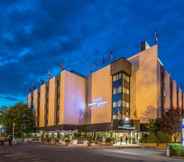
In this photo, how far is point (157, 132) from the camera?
261ft

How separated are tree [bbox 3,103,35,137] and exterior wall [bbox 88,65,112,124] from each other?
27582 millimetres

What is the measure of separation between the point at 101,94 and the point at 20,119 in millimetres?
36505

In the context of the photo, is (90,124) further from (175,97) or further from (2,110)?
→ (2,110)

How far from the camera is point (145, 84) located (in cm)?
9094

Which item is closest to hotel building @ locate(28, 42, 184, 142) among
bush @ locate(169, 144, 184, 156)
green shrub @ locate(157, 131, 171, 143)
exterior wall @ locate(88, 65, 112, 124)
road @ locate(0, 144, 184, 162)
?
exterior wall @ locate(88, 65, 112, 124)

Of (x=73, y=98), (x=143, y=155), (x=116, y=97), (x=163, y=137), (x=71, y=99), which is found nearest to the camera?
(x=143, y=155)

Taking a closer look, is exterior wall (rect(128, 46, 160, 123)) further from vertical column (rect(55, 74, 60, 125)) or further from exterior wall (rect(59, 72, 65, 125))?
vertical column (rect(55, 74, 60, 125))

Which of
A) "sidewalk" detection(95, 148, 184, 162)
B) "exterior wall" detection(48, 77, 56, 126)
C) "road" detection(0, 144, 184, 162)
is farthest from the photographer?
"exterior wall" detection(48, 77, 56, 126)

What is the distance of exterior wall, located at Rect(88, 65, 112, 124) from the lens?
100 m

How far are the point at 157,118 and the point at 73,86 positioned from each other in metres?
38.2

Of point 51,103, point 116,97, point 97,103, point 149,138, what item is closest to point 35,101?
point 51,103

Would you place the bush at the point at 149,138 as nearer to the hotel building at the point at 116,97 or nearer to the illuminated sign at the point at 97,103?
the hotel building at the point at 116,97

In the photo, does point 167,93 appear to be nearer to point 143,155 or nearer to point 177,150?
point 143,155

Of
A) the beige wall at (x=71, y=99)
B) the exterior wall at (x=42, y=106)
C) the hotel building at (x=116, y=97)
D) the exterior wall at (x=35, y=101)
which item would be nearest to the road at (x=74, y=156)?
the hotel building at (x=116, y=97)
